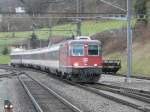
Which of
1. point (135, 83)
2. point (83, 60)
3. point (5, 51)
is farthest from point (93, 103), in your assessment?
point (5, 51)

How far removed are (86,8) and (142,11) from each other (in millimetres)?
8266

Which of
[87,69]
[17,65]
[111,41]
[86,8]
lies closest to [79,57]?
[87,69]

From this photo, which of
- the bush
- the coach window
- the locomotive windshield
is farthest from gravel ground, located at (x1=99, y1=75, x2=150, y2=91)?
the bush

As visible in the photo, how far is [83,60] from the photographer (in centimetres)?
3934

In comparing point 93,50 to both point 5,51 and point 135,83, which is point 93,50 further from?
point 5,51

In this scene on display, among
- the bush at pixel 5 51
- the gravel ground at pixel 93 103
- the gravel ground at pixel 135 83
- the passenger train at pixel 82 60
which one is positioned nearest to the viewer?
the gravel ground at pixel 93 103

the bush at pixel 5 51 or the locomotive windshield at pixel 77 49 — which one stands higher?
the bush at pixel 5 51

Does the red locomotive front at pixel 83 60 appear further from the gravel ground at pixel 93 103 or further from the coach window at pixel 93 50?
the gravel ground at pixel 93 103

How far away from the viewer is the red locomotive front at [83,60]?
3891cm

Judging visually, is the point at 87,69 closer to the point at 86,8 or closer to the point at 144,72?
the point at 144,72

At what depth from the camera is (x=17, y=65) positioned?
10569 cm

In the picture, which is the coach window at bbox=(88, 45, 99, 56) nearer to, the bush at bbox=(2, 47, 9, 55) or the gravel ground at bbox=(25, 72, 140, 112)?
the gravel ground at bbox=(25, 72, 140, 112)

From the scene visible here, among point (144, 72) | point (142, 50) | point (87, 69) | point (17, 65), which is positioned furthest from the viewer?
point (17, 65)

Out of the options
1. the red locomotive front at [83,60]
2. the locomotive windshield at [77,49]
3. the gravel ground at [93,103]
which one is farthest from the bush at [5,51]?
the gravel ground at [93,103]
